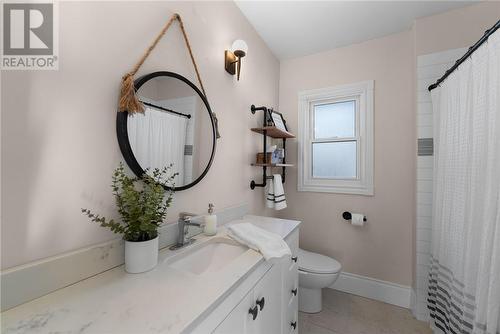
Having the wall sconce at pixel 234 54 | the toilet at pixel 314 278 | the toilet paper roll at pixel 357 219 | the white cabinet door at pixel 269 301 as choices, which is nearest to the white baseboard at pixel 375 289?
the toilet at pixel 314 278

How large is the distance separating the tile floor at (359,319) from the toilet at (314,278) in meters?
0.08

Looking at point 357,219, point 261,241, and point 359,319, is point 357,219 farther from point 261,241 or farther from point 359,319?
point 261,241

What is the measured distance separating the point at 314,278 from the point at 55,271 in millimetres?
1651

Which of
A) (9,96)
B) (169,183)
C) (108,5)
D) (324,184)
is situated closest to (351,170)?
(324,184)

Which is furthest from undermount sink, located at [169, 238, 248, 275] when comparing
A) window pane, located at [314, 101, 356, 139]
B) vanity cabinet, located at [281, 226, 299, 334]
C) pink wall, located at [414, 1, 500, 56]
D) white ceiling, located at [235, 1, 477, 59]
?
pink wall, located at [414, 1, 500, 56]

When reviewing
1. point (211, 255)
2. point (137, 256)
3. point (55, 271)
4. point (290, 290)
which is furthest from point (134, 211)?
point (290, 290)

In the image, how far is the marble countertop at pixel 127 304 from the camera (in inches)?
19.9

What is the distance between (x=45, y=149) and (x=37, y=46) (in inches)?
12.7

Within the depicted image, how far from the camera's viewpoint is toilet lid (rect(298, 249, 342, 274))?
1716 mm

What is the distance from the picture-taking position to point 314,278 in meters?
1.71

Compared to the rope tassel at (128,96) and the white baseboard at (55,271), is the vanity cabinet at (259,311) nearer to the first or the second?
the white baseboard at (55,271)

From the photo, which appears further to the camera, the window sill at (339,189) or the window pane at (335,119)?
the window pane at (335,119)

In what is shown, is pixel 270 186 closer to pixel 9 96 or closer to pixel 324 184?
pixel 324 184

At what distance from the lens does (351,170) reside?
2.20 metres
